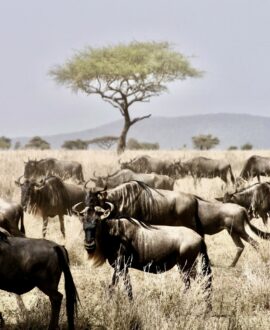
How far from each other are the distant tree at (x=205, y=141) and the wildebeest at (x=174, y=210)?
153ft

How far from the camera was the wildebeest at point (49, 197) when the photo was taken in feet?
35.2

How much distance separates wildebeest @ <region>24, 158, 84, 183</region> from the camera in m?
17.4

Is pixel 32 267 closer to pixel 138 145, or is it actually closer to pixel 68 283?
pixel 68 283

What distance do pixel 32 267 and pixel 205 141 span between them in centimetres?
5231

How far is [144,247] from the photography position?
611cm

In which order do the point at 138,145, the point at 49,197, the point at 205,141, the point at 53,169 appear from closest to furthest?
the point at 49,197
the point at 53,169
the point at 205,141
the point at 138,145

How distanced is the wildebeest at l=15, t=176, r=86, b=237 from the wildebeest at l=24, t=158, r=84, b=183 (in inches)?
235

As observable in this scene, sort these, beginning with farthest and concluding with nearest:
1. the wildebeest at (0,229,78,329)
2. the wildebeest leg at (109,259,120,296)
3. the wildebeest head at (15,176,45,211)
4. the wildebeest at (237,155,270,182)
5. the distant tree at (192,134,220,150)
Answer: the distant tree at (192,134,220,150) < the wildebeest at (237,155,270,182) < the wildebeest head at (15,176,45,211) < the wildebeest leg at (109,259,120,296) < the wildebeest at (0,229,78,329)

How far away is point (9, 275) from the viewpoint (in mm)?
4871

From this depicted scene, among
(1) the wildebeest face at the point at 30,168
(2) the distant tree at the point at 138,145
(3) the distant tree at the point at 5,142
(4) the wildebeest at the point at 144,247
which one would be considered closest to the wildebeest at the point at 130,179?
(1) the wildebeest face at the point at 30,168

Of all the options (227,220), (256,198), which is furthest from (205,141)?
(227,220)

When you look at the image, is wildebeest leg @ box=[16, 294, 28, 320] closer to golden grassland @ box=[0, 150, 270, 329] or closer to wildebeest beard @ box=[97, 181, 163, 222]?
golden grassland @ box=[0, 150, 270, 329]

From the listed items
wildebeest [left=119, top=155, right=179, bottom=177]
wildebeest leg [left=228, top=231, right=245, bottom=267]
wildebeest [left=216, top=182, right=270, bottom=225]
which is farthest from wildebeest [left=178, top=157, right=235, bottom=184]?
wildebeest leg [left=228, top=231, right=245, bottom=267]

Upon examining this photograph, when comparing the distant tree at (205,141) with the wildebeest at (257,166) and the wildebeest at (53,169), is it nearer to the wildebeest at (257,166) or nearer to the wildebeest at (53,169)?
the wildebeest at (257,166)
